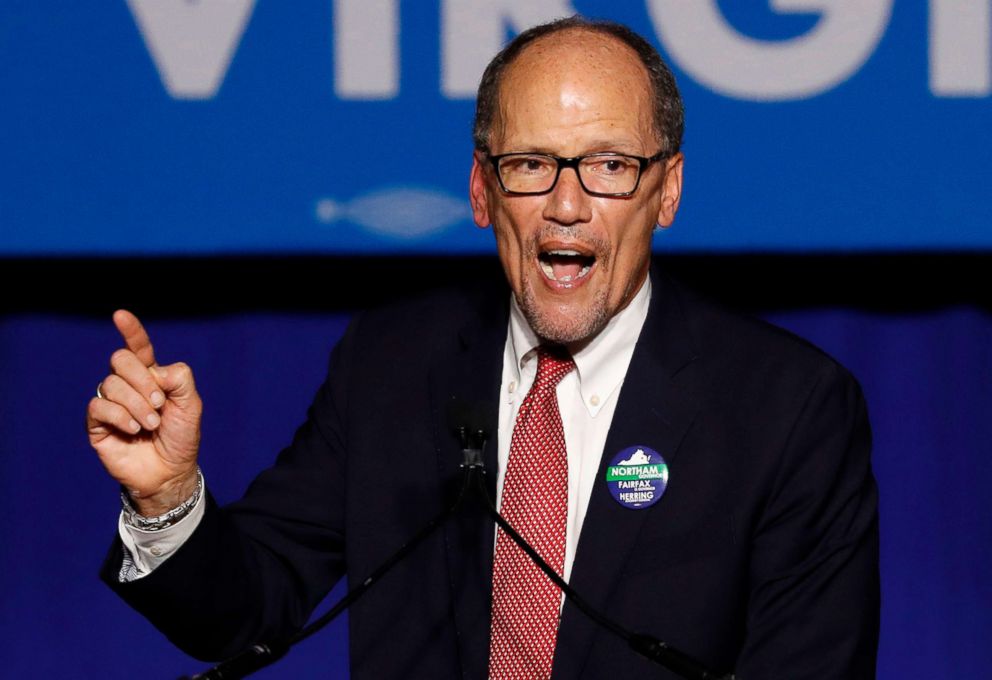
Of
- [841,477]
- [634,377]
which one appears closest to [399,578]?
[634,377]

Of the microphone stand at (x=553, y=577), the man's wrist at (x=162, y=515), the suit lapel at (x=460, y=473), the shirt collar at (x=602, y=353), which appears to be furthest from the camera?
the shirt collar at (x=602, y=353)

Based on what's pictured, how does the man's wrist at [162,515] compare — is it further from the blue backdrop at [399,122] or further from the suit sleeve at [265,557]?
the blue backdrop at [399,122]

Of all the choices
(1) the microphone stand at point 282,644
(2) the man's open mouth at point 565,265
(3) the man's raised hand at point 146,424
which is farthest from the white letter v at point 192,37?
(1) the microphone stand at point 282,644

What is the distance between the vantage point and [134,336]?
145 cm

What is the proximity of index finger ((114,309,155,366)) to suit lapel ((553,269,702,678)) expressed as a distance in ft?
1.71

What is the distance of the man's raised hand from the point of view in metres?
1.45

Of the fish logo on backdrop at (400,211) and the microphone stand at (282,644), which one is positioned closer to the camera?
the microphone stand at (282,644)

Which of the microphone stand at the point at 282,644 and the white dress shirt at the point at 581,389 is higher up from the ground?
the white dress shirt at the point at 581,389

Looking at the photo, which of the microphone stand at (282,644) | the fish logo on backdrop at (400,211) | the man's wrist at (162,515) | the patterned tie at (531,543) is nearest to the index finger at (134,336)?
the man's wrist at (162,515)

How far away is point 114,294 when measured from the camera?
281cm

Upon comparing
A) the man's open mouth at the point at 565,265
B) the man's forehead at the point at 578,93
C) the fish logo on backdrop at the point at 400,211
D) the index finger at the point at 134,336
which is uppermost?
the fish logo on backdrop at the point at 400,211

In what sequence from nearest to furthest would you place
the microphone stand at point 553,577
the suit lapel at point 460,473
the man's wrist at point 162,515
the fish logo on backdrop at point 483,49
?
1. the microphone stand at point 553,577
2. the man's wrist at point 162,515
3. the suit lapel at point 460,473
4. the fish logo on backdrop at point 483,49

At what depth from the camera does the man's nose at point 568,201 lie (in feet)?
5.58

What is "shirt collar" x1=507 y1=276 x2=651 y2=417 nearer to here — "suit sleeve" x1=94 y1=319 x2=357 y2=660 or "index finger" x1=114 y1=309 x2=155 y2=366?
"suit sleeve" x1=94 y1=319 x2=357 y2=660
